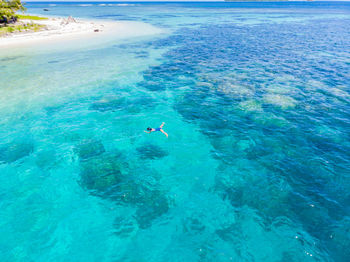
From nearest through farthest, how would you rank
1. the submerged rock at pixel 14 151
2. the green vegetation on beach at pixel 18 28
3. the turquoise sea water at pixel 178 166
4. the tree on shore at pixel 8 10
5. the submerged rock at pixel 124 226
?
the turquoise sea water at pixel 178 166 → the submerged rock at pixel 124 226 → the submerged rock at pixel 14 151 → the green vegetation on beach at pixel 18 28 → the tree on shore at pixel 8 10

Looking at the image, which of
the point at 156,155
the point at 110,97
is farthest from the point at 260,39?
the point at 156,155

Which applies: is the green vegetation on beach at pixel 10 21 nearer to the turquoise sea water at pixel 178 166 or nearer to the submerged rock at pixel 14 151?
the turquoise sea water at pixel 178 166

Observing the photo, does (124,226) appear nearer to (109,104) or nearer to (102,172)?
(102,172)

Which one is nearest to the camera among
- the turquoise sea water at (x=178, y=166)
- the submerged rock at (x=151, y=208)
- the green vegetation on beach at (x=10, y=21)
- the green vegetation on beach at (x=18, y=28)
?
the turquoise sea water at (x=178, y=166)

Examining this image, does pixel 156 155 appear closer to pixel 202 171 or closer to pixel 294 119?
pixel 202 171

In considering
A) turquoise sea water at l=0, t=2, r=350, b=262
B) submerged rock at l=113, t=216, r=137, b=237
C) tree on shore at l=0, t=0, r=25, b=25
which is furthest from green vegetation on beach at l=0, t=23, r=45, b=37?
submerged rock at l=113, t=216, r=137, b=237

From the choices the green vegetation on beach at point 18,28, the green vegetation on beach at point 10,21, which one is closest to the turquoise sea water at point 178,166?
the green vegetation on beach at point 18,28
